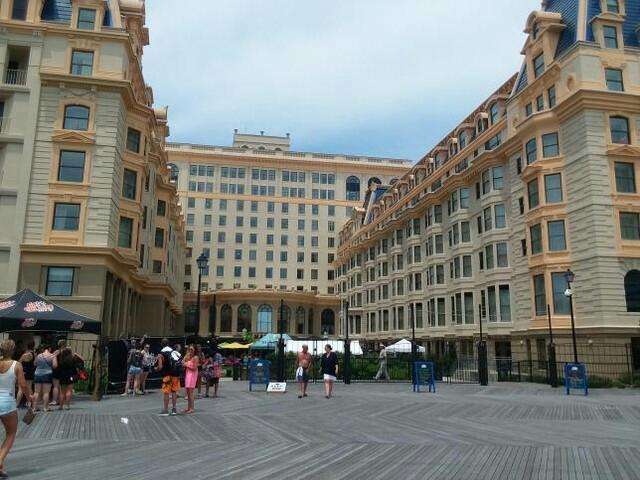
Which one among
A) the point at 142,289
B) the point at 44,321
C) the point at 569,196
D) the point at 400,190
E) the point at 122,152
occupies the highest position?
the point at 400,190

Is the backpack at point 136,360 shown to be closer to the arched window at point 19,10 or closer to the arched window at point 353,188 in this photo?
the arched window at point 19,10

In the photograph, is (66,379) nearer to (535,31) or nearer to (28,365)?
(28,365)

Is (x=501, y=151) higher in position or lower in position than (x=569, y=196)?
higher

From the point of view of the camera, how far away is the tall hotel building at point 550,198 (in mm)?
29672

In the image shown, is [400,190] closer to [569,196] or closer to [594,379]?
[569,196]

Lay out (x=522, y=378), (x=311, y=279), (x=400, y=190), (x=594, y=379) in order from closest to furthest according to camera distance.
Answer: (x=594, y=379)
(x=522, y=378)
(x=400, y=190)
(x=311, y=279)

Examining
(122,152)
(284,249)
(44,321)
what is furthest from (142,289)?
(284,249)

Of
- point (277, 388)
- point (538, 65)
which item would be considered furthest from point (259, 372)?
point (538, 65)

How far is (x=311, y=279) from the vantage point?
3617 inches

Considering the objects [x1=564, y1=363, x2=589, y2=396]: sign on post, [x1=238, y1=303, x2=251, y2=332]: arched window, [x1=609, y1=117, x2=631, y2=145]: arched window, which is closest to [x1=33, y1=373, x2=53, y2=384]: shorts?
[x1=564, y1=363, x2=589, y2=396]: sign on post

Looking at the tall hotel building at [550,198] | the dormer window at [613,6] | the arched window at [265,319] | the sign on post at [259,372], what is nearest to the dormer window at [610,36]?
the tall hotel building at [550,198]

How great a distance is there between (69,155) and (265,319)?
5389 centimetres

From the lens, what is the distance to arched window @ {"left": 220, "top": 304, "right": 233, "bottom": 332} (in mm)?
82812

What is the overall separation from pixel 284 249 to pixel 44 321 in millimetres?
73036
